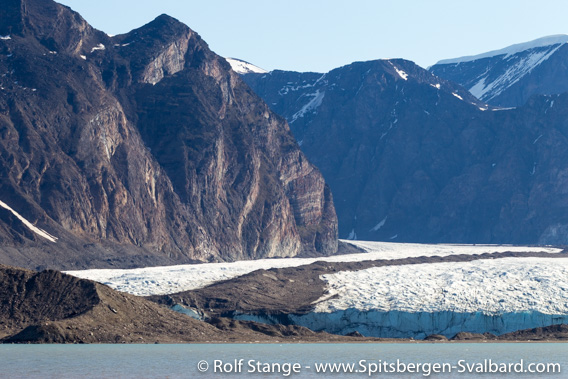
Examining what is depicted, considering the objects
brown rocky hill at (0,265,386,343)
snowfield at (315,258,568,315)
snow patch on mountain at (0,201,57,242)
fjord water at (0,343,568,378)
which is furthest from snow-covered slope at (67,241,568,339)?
snow patch on mountain at (0,201,57,242)

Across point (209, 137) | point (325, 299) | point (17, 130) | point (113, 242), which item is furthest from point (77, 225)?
point (325, 299)

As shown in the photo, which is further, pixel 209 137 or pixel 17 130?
pixel 209 137

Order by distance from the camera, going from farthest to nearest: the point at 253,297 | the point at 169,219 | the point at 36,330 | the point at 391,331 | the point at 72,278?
the point at 169,219, the point at 253,297, the point at 391,331, the point at 72,278, the point at 36,330

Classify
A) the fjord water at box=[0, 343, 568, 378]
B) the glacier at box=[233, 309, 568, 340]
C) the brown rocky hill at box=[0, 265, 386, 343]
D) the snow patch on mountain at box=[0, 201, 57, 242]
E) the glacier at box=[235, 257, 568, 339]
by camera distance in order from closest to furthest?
1. the fjord water at box=[0, 343, 568, 378]
2. the brown rocky hill at box=[0, 265, 386, 343]
3. the glacier at box=[233, 309, 568, 340]
4. the glacier at box=[235, 257, 568, 339]
5. the snow patch on mountain at box=[0, 201, 57, 242]

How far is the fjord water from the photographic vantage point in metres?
60.6

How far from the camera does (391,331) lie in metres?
111

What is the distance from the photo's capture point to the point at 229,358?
230ft

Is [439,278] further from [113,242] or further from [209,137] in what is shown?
[209,137]

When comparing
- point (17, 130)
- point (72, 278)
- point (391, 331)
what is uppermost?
point (17, 130)

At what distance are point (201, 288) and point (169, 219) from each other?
201 ft

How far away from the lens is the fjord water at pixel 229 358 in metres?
60.6

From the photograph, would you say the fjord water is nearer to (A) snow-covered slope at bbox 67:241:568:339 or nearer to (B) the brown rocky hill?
(B) the brown rocky hill

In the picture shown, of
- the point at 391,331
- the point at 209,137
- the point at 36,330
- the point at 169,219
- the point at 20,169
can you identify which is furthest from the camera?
the point at 209,137

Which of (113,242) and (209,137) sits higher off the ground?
(209,137)
